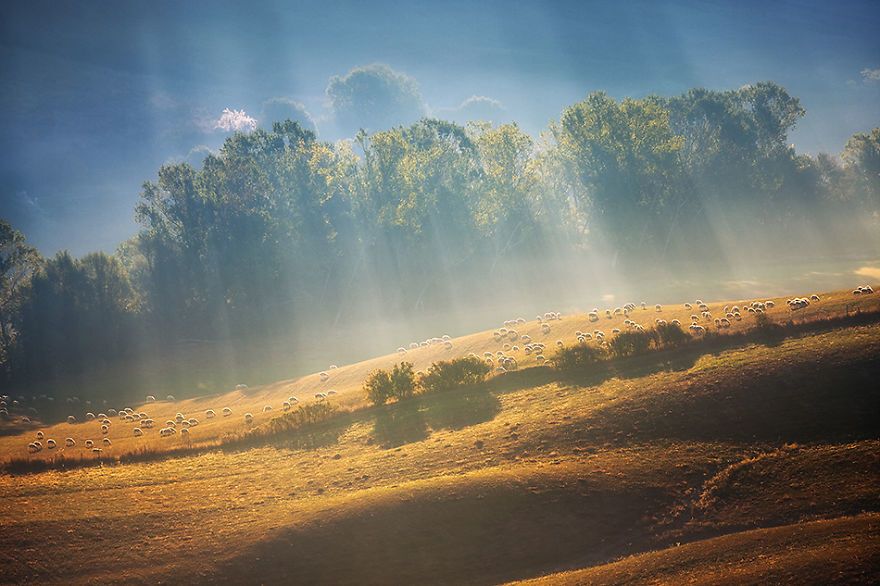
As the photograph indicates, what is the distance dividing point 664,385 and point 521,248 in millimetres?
101810

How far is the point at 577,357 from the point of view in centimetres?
5491

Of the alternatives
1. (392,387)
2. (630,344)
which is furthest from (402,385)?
(630,344)

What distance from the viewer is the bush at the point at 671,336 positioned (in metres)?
53.4

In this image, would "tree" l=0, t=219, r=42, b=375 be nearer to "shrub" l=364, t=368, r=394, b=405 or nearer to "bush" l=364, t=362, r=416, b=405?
"shrub" l=364, t=368, r=394, b=405

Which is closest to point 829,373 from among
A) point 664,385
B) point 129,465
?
point 664,385

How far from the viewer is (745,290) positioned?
355 feet

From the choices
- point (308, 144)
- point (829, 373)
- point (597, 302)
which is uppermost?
point (308, 144)

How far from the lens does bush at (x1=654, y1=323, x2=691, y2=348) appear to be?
5338 cm

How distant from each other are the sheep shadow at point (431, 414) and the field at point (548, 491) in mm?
270

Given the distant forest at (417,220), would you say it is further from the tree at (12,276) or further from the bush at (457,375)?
the bush at (457,375)

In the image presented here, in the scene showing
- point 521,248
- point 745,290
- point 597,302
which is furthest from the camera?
point 521,248

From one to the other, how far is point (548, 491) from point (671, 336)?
23859mm

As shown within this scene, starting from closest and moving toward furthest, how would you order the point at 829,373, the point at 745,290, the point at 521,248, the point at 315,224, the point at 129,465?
the point at 829,373
the point at 129,465
the point at 745,290
the point at 315,224
the point at 521,248

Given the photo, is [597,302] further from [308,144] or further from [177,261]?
[177,261]
